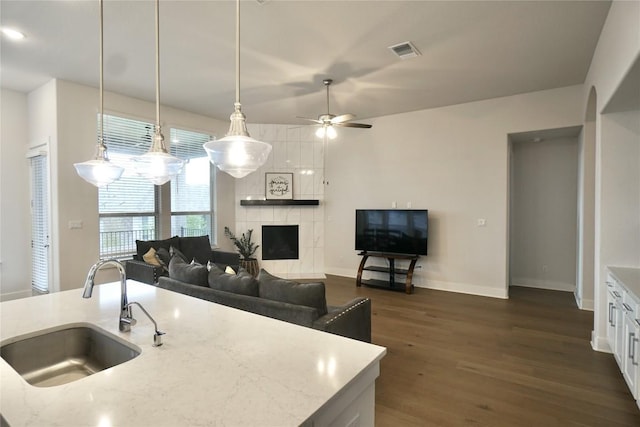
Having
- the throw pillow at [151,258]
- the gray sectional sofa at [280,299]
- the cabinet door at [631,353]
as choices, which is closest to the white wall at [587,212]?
the cabinet door at [631,353]

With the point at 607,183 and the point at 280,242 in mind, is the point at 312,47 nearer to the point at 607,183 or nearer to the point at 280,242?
the point at 607,183

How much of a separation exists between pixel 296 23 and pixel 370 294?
13.4 ft

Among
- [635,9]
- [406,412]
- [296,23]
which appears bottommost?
[406,412]

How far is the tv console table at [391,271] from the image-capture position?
560 centimetres

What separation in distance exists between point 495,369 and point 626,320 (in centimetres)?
107

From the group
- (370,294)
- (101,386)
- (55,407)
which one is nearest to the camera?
(55,407)

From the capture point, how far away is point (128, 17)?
3.05 meters

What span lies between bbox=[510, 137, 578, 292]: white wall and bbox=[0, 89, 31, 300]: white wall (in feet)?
26.9

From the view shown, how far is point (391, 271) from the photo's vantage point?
227 inches

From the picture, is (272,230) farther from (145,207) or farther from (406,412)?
(406,412)

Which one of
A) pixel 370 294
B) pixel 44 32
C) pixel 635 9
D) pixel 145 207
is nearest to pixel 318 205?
pixel 370 294

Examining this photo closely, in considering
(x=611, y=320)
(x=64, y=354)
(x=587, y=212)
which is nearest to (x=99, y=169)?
(x=64, y=354)

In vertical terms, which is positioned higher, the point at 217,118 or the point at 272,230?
the point at 217,118

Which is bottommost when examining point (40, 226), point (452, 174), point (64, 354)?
point (64, 354)
